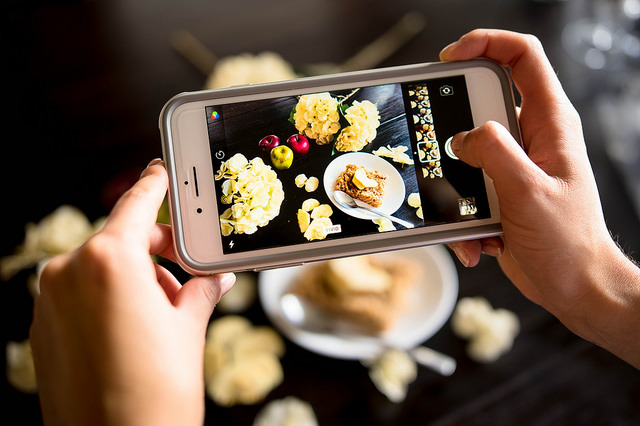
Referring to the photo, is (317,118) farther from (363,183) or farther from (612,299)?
(612,299)

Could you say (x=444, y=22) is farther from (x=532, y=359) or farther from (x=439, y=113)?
(x=532, y=359)

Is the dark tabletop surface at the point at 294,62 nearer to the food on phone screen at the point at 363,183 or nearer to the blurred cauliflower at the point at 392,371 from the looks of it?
the blurred cauliflower at the point at 392,371

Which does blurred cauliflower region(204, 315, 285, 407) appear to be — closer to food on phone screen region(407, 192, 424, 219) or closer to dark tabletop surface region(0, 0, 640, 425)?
dark tabletop surface region(0, 0, 640, 425)

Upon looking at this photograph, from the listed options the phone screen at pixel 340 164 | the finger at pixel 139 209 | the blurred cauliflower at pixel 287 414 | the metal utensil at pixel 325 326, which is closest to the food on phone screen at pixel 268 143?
the phone screen at pixel 340 164

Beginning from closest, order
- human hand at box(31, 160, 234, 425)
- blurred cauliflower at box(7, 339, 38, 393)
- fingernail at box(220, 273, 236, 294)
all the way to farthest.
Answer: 1. human hand at box(31, 160, 234, 425)
2. fingernail at box(220, 273, 236, 294)
3. blurred cauliflower at box(7, 339, 38, 393)

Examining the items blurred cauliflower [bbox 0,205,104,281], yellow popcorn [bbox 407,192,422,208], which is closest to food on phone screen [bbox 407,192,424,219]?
yellow popcorn [bbox 407,192,422,208]

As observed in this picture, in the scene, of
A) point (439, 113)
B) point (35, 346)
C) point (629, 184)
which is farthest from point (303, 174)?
point (629, 184)

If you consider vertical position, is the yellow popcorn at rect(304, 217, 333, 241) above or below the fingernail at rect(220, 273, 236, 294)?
above
